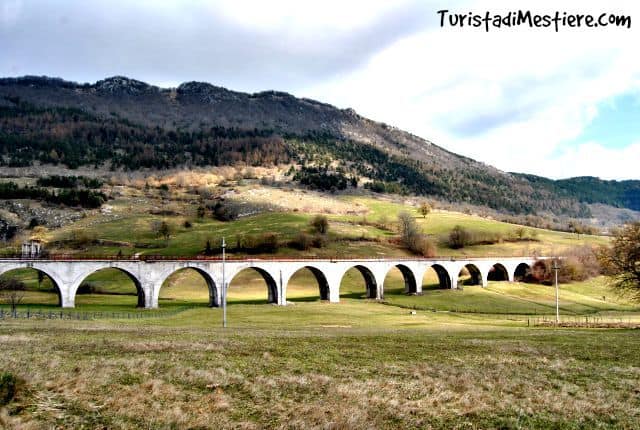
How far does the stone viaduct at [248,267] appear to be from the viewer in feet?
222

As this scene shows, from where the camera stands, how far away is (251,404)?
15742 millimetres

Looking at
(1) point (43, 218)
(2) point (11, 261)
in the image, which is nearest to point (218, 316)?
(2) point (11, 261)

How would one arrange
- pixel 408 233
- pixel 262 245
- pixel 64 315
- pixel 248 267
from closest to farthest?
1. pixel 64 315
2. pixel 248 267
3. pixel 262 245
4. pixel 408 233

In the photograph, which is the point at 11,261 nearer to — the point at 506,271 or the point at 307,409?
the point at 307,409

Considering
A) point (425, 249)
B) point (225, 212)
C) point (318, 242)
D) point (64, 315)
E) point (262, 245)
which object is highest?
point (225, 212)

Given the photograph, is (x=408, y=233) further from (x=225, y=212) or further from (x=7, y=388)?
(x=7, y=388)

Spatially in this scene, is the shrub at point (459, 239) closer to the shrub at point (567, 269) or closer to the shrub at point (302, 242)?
the shrub at point (567, 269)

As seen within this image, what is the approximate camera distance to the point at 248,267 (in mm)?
80125

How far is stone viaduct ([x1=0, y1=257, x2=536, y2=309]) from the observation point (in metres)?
67.8

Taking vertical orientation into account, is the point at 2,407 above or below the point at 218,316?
above

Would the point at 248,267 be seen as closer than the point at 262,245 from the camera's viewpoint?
Yes

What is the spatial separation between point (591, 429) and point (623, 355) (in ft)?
45.2

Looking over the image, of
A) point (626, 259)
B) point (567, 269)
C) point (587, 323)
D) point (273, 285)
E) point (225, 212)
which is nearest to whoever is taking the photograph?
point (587, 323)

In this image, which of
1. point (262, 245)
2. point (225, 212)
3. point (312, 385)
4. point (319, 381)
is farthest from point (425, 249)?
point (312, 385)
